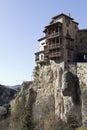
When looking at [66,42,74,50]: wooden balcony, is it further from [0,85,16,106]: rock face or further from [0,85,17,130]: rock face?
[0,85,16,106]: rock face

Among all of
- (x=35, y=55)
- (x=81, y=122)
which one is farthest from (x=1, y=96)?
(x=81, y=122)

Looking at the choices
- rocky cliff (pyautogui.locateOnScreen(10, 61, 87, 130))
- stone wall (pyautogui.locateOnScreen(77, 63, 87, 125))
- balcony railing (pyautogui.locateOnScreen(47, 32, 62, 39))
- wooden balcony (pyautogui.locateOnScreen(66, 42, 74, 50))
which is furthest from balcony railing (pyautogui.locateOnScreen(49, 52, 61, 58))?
stone wall (pyautogui.locateOnScreen(77, 63, 87, 125))

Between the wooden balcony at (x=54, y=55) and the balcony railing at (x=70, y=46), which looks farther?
the balcony railing at (x=70, y=46)

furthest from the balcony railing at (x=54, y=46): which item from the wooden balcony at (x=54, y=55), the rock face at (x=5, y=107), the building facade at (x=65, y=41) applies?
the rock face at (x=5, y=107)

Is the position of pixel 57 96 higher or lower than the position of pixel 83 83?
lower

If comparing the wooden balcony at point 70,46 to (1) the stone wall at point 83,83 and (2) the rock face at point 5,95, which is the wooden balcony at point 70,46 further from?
(2) the rock face at point 5,95

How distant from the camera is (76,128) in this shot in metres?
57.4

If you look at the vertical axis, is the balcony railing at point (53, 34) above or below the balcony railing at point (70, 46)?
above

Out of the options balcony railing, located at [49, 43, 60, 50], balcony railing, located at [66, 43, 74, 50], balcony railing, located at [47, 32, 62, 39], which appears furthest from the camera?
balcony railing, located at [66, 43, 74, 50]

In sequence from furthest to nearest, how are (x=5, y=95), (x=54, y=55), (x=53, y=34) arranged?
1. (x=5, y=95)
2. (x=53, y=34)
3. (x=54, y=55)

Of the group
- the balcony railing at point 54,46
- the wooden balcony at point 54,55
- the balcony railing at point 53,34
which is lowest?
the wooden balcony at point 54,55

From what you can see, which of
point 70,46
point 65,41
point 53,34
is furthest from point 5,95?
point 65,41

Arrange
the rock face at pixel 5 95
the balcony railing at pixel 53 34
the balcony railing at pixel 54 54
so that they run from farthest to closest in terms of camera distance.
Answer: the rock face at pixel 5 95 → the balcony railing at pixel 53 34 → the balcony railing at pixel 54 54

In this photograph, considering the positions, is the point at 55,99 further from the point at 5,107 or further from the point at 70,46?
the point at 5,107
